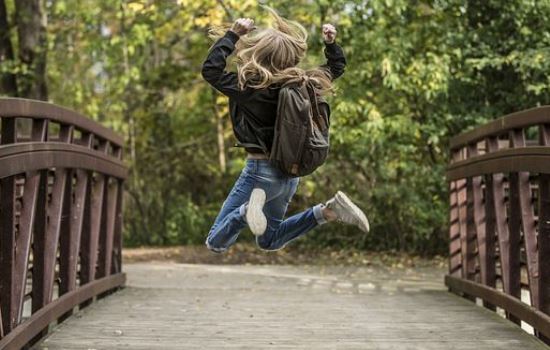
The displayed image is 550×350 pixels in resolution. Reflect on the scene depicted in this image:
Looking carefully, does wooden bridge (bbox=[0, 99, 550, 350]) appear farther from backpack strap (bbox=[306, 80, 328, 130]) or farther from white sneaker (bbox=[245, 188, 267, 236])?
backpack strap (bbox=[306, 80, 328, 130])

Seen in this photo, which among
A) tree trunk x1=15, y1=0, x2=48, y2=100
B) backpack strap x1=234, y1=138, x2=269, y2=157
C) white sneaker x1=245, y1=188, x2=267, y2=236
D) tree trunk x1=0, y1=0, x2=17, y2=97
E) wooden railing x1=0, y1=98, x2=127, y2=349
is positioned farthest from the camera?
tree trunk x1=0, y1=0, x2=17, y2=97

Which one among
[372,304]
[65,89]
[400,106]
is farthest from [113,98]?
[372,304]

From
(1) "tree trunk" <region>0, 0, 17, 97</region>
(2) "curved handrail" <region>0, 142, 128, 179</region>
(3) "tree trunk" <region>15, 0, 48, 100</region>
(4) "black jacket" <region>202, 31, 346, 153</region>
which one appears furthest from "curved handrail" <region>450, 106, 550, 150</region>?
(1) "tree trunk" <region>0, 0, 17, 97</region>

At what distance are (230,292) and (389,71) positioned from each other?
413cm

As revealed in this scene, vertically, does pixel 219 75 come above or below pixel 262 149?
above

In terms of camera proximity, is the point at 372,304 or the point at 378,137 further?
the point at 378,137

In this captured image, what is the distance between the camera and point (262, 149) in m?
5.36

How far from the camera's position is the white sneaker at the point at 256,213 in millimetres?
5230

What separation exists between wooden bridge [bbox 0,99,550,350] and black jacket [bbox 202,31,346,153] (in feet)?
3.43

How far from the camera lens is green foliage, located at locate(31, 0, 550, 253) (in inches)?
475

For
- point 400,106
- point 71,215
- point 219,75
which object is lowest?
point 71,215

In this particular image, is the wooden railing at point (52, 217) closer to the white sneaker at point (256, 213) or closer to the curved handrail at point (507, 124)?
the white sneaker at point (256, 213)

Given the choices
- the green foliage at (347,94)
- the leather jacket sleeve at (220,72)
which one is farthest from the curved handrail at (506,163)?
the green foliage at (347,94)

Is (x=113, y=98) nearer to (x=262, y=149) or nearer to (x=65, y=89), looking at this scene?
(x=65, y=89)
